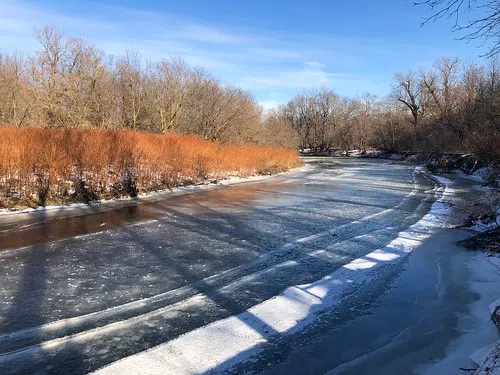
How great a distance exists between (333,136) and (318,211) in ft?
270

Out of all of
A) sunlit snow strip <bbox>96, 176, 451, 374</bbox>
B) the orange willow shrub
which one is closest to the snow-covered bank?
the orange willow shrub

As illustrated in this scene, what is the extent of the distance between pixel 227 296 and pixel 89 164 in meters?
10.7

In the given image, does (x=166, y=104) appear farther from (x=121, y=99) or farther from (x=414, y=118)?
(x=414, y=118)

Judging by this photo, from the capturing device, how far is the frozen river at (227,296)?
3895mm

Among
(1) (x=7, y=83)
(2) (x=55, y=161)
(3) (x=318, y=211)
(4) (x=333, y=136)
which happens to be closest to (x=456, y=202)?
(3) (x=318, y=211)

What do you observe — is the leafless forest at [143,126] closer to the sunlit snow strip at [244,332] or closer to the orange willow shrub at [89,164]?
the orange willow shrub at [89,164]

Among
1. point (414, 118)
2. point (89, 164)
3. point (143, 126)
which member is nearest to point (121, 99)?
point (143, 126)

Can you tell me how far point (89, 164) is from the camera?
1425 cm

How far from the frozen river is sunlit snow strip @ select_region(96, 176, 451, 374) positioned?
19 mm

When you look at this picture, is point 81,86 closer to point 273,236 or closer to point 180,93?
point 180,93

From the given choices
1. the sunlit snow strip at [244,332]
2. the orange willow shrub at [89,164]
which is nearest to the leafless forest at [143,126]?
the orange willow shrub at [89,164]

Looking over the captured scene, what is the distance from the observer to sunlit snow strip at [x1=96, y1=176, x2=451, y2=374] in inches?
144

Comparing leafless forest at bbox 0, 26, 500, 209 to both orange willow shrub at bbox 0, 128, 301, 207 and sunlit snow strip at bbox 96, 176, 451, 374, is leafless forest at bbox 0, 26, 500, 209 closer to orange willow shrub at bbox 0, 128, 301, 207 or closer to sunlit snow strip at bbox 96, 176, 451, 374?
orange willow shrub at bbox 0, 128, 301, 207

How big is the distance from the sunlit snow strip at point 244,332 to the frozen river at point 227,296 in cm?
2
